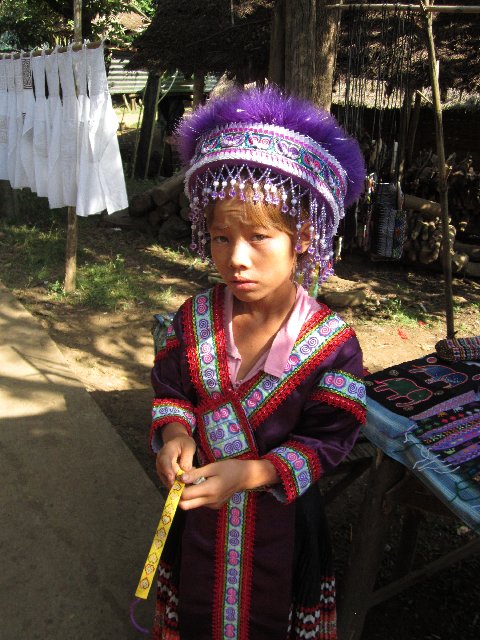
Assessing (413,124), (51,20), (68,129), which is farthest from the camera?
(51,20)

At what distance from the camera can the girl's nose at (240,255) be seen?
130 cm

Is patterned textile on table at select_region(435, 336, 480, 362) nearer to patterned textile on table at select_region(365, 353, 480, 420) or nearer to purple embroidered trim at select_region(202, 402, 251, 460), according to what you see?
patterned textile on table at select_region(365, 353, 480, 420)

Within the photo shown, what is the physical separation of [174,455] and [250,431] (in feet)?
0.63

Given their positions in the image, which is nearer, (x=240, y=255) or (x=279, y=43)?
(x=240, y=255)

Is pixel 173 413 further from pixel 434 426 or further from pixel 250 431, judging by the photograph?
pixel 434 426

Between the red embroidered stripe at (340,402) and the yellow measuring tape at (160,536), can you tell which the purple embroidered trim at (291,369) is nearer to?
the red embroidered stripe at (340,402)

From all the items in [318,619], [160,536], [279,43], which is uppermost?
[279,43]

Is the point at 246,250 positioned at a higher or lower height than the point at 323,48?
lower

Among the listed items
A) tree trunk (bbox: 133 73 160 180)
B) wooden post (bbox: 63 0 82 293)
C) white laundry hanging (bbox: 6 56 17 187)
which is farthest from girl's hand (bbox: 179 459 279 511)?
tree trunk (bbox: 133 73 160 180)

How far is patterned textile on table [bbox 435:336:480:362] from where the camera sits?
2.01 m

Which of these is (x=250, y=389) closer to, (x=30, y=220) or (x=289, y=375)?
(x=289, y=375)

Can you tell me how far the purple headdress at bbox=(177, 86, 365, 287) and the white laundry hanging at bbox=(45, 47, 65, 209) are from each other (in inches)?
131

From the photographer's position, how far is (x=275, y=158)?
1270 millimetres

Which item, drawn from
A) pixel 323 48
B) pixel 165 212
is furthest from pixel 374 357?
pixel 165 212
